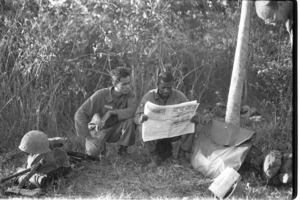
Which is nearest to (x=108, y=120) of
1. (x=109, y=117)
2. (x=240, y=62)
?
(x=109, y=117)

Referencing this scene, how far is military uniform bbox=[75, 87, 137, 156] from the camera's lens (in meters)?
4.55

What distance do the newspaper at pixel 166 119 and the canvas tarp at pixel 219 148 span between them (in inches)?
9.8

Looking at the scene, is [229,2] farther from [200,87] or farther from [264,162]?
[264,162]

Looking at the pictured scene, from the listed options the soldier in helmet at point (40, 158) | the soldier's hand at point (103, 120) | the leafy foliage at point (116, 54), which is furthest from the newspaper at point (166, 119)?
the leafy foliage at point (116, 54)

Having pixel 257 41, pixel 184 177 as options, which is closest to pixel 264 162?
pixel 184 177

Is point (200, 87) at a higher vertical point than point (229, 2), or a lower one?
lower

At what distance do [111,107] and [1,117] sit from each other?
4.49 feet

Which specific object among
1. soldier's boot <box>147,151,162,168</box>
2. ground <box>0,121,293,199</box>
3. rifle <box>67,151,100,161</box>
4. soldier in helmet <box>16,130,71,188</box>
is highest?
soldier in helmet <box>16,130,71,188</box>

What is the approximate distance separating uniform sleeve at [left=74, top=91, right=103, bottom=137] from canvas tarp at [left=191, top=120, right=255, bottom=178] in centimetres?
113

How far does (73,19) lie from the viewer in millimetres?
5684

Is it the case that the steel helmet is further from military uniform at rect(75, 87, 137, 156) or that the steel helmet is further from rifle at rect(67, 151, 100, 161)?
military uniform at rect(75, 87, 137, 156)

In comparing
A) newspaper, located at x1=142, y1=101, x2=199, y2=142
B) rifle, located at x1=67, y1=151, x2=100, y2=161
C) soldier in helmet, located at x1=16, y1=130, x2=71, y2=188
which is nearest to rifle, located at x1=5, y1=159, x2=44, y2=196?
soldier in helmet, located at x1=16, y1=130, x2=71, y2=188

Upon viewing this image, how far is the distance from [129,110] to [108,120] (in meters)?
0.25

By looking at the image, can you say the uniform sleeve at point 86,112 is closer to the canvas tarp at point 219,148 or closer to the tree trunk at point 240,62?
the canvas tarp at point 219,148
